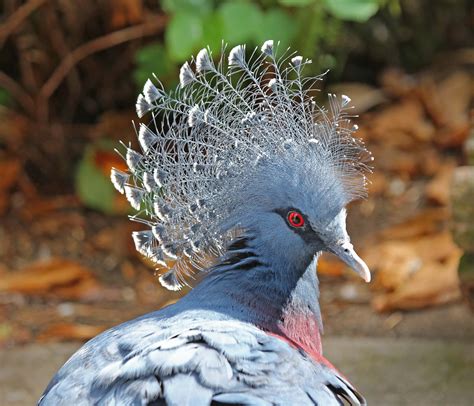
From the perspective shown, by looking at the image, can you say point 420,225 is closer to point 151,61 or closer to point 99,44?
point 151,61

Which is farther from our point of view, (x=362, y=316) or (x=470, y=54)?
(x=470, y=54)

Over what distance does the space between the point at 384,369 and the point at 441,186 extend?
154 cm

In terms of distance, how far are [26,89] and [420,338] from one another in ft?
8.60

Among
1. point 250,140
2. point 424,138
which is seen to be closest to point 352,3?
point 250,140

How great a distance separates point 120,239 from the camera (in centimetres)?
533

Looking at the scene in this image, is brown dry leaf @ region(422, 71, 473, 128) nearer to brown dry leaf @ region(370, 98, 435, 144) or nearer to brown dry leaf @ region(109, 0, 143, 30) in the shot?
brown dry leaf @ region(370, 98, 435, 144)

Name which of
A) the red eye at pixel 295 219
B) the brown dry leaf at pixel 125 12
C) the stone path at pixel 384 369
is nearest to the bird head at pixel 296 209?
the red eye at pixel 295 219

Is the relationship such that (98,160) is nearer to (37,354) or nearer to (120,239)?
(120,239)

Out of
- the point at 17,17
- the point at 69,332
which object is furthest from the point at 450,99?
the point at 69,332

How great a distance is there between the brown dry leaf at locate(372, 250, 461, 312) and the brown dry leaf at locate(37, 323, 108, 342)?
4.48 ft

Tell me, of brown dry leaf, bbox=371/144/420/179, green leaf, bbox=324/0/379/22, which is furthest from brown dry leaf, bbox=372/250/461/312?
green leaf, bbox=324/0/379/22

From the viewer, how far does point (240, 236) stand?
3.08m

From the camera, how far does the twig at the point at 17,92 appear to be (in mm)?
5434

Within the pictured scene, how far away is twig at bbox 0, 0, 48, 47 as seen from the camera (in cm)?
514
